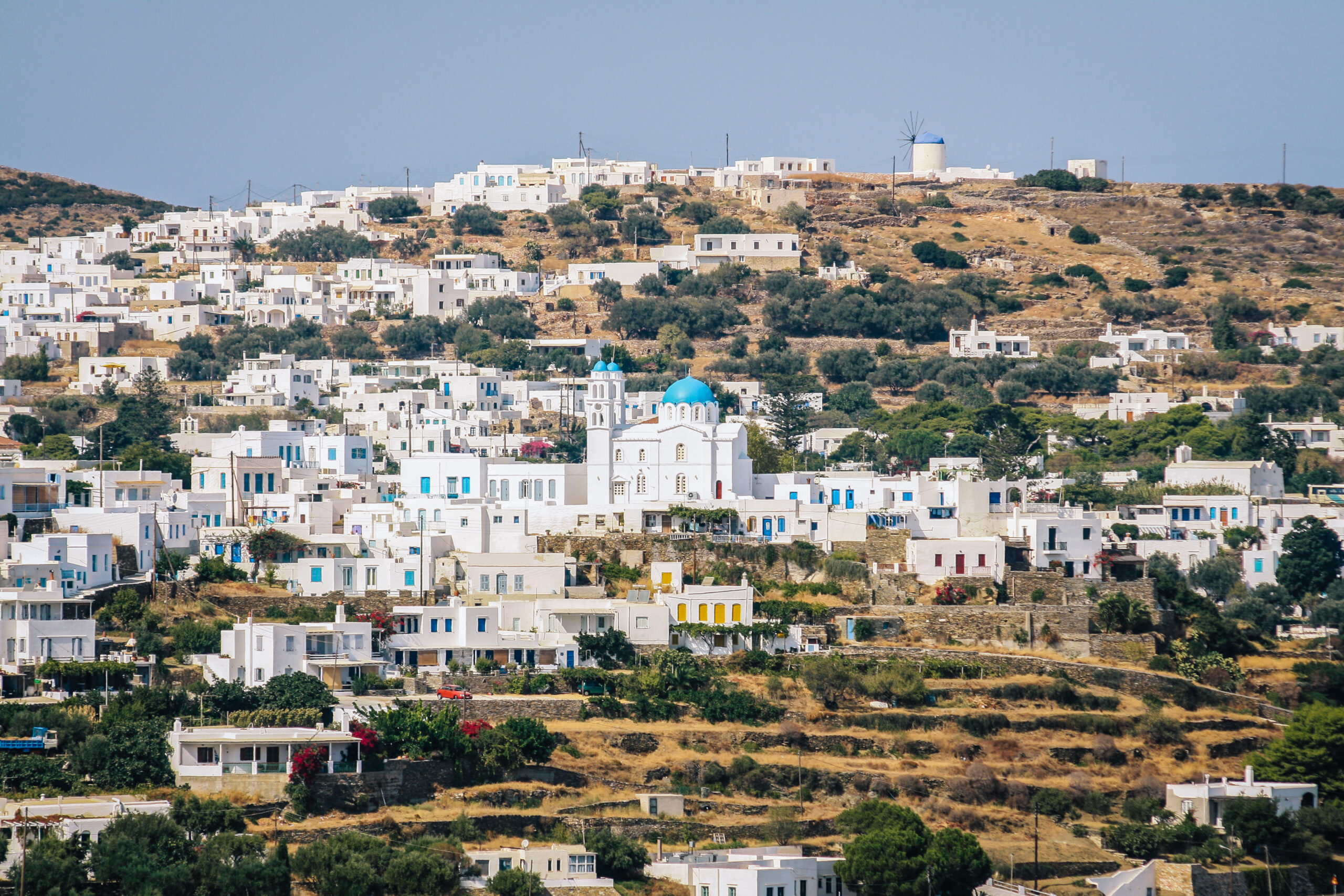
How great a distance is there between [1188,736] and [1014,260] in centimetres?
6637

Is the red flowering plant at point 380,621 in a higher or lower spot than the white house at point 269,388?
lower

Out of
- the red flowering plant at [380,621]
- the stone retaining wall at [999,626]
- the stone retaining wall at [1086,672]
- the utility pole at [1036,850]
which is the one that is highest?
the red flowering plant at [380,621]

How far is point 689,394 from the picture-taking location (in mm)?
61031

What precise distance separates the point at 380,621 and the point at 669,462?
1203cm

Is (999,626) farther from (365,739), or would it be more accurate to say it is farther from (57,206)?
(57,206)

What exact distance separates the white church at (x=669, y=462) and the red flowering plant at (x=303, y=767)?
18.0 metres

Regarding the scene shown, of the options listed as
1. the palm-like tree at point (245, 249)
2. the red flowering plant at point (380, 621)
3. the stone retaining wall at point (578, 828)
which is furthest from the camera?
the palm-like tree at point (245, 249)

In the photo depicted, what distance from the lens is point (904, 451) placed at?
77.8 m

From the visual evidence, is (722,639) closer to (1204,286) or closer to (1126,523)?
(1126,523)

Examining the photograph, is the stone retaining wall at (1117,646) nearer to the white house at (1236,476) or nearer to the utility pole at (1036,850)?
the utility pole at (1036,850)

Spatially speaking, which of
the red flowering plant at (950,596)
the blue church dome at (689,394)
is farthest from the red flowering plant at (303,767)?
the blue church dome at (689,394)

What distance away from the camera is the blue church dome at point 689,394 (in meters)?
60.8

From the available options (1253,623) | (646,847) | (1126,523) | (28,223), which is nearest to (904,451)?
Answer: (1126,523)

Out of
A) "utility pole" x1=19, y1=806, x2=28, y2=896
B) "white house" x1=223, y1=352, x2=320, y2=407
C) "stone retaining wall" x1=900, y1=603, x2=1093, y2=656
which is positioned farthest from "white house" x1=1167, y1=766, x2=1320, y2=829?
"white house" x1=223, y1=352, x2=320, y2=407
